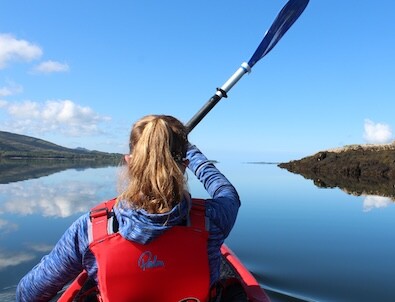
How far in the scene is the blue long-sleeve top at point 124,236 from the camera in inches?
88.7


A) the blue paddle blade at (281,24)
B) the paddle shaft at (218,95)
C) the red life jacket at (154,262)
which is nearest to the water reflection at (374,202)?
the blue paddle blade at (281,24)

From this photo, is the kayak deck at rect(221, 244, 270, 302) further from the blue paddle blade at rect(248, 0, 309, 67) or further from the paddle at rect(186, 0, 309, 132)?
the blue paddle blade at rect(248, 0, 309, 67)

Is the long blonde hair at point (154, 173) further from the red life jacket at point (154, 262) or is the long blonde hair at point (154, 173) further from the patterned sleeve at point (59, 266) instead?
the patterned sleeve at point (59, 266)

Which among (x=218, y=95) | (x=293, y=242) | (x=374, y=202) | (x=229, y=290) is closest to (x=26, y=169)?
(x=374, y=202)

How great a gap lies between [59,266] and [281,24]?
3517 mm

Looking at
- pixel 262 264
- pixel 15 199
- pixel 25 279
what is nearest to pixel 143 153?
pixel 25 279

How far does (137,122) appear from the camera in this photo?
2.46 metres

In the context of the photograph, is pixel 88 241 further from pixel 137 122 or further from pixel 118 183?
pixel 137 122

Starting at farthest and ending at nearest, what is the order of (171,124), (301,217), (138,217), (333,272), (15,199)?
(15,199)
(301,217)
(333,272)
(171,124)
(138,217)

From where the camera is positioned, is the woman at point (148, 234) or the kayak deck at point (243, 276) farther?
the kayak deck at point (243, 276)

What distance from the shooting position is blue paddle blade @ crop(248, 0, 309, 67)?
4539 mm

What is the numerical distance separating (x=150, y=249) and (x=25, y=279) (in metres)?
0.95

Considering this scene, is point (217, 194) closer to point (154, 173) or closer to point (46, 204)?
point (154, 173)

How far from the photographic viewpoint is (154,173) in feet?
7.45
